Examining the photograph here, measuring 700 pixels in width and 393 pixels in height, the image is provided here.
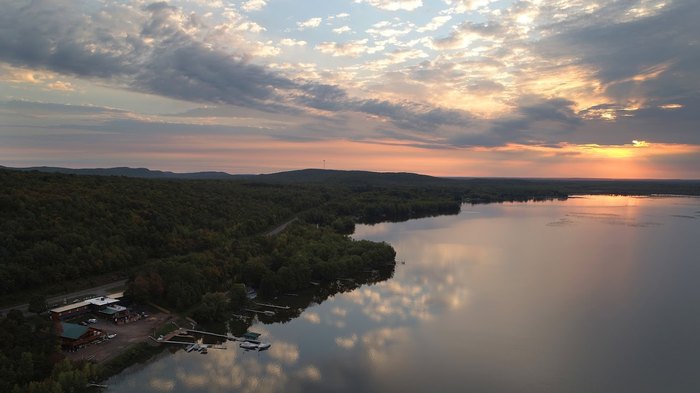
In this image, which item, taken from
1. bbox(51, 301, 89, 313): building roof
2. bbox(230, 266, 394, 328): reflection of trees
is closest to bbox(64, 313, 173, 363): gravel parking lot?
bbox(51, 301, 89, 313): building roof

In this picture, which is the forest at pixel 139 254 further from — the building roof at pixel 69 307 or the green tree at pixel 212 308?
the building roof at pixel 69 307

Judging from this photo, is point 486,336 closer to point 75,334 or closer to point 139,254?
point 75,334

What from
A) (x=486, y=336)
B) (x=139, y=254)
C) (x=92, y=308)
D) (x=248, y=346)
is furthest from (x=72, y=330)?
(x=486, y=336)

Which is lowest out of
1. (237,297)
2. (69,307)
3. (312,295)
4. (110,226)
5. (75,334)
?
(312,295)

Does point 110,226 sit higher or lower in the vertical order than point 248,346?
higher

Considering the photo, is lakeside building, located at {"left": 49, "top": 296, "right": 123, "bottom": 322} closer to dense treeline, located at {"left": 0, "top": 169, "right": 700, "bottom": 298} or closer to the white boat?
dense treeline, located at {"left": 0, "top": 169, "right": 700, "bottom": 298}

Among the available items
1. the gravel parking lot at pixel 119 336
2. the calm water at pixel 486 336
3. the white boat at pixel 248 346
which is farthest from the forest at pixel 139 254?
the white boat at pixel 248 346
